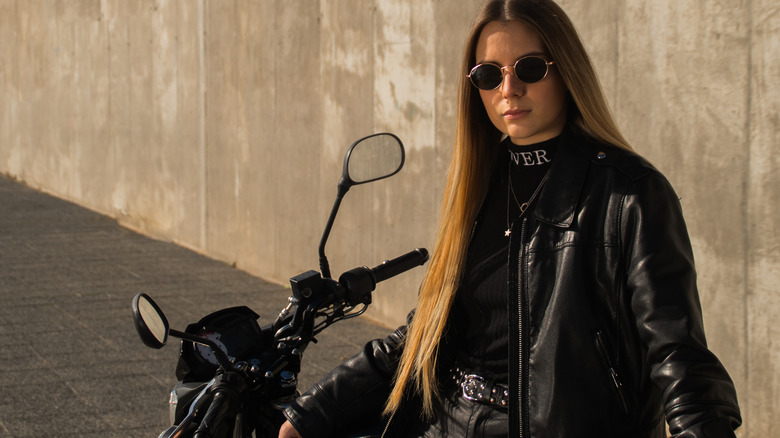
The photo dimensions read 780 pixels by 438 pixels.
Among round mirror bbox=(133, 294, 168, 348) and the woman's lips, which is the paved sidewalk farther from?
the woman's lips

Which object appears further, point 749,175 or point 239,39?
point 239,39

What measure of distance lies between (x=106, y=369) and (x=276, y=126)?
307cm

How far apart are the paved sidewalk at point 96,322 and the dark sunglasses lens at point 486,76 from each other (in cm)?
307

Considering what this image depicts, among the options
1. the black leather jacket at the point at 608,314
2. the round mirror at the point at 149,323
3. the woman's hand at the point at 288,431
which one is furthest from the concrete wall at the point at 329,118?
the round mirror at the point at 149,323

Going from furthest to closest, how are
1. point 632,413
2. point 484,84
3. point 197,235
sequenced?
point 197,235 < point 484,84 < point 632,413

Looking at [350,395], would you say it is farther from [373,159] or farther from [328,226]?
[373,159]

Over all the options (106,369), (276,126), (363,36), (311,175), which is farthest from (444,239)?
(276,126)

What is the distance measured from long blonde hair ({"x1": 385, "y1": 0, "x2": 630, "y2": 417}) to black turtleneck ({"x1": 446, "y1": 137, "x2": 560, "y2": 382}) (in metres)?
0.03

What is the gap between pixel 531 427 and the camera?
1.88 m

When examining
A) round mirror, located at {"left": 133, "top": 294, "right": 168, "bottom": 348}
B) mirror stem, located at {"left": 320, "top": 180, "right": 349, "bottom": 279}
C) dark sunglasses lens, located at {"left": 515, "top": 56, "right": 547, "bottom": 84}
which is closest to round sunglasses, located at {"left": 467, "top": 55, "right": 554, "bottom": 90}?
dark sunglasses lens, located at {"left": 515, "top": 56, "right": 547, "bottom": 84}

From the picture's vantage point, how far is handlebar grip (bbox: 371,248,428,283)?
102 inches

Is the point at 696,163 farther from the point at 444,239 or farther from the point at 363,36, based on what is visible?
the point at 363,36

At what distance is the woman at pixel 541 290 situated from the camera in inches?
69.9

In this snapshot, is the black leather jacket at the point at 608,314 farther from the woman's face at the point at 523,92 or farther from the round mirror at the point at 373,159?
the round mirror at the point at 373,159
